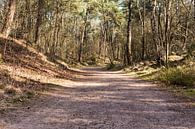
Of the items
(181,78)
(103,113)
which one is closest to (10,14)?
(181,78)

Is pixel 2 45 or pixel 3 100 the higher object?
pixel 2 45

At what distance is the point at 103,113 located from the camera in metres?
11.5

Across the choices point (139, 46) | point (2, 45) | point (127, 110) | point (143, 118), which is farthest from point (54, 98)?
point (139, 46)

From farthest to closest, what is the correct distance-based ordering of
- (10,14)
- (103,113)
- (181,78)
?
(10,14)
(181,78)
(103,113)

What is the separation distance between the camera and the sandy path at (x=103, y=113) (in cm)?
968

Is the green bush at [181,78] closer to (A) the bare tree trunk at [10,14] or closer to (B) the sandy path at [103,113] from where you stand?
(B) the sandy path at [103,113]

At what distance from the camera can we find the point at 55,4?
47156 mm

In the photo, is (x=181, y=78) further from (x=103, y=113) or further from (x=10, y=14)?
(x=10, y=14)

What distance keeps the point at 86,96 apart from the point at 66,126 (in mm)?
6340

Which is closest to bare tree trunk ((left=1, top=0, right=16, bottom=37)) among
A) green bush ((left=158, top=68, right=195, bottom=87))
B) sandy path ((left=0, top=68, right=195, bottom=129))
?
sandy path ((left=0, top=68, right=195, bottom=129))

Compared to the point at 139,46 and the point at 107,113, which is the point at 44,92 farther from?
the point at 139,46

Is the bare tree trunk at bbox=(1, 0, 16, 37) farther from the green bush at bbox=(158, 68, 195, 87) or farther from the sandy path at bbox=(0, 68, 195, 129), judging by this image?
the green bush at bbox=(158, 68, 195, 87)

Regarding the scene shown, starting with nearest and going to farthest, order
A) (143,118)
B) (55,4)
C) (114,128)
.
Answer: (114,128), (143,118), (55,4)

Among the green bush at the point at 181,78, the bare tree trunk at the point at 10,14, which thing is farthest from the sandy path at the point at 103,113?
the bare tree trunk at the point at 10,14
